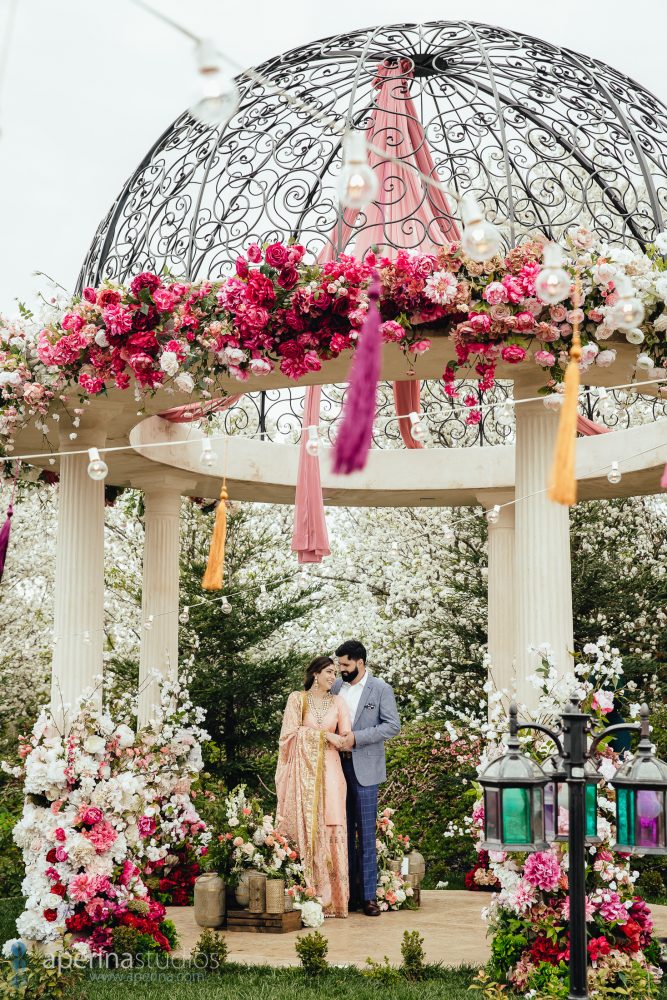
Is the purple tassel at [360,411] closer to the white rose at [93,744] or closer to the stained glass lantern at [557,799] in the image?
the stained glass lantern at [557,799]

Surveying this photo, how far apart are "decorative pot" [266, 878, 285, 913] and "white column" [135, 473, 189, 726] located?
297 centimetres

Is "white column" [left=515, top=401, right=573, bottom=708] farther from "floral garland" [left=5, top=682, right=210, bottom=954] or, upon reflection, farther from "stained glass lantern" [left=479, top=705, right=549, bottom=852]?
"stained glass lantern" [left=479, top=705, right=549, bottom=852]

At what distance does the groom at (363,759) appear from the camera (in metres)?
8.82

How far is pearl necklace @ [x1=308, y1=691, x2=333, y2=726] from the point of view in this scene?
8883 mm

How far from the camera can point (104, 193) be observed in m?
18.1

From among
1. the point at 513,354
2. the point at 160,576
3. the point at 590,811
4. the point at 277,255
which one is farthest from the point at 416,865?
the point at 277,255

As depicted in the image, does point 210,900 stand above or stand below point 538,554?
below

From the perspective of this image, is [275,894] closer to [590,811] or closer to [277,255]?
[590,811]

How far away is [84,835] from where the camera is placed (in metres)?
6.84

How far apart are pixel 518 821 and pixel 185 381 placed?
3293mm

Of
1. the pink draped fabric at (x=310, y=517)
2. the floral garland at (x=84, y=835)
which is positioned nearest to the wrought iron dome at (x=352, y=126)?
the pink draped fabric at (x=310, y=517)

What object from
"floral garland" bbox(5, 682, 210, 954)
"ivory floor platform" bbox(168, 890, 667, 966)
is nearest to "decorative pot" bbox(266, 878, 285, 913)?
"ivory floor platform" bbox(168, 890, 667, 966)

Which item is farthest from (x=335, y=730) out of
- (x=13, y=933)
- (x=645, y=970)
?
(x=645, y=970)

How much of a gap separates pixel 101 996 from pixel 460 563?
9.26m
